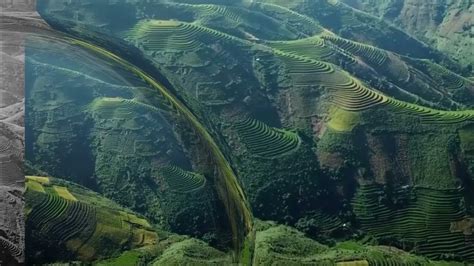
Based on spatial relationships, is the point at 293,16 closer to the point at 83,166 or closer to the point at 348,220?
the point at 348,220

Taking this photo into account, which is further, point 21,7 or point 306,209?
point 306,209

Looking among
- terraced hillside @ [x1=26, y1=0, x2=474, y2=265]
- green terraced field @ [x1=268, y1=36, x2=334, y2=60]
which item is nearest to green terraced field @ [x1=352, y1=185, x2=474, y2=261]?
terraced hillside @ [x1=26, y1=0, x2=474, y2=265]

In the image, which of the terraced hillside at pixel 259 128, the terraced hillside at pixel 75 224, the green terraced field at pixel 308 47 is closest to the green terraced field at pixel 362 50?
the terraced hillside at pixel 259 128

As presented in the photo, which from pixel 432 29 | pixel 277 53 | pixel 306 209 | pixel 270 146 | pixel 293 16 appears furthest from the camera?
pixel 432 29

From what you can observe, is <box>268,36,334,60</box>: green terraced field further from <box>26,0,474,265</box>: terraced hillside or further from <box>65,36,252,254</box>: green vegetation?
<box>65,36,252,254</box>: green vegetation

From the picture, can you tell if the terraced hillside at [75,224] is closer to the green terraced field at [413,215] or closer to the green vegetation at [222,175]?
the green vegetation at [222,175]

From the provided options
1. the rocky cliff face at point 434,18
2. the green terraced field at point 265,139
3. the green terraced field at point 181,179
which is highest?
the rocky cliff face at point 434,18

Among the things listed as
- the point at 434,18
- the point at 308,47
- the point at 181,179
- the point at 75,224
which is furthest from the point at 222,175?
the point at 434,18

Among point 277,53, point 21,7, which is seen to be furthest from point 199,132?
point 277,53
